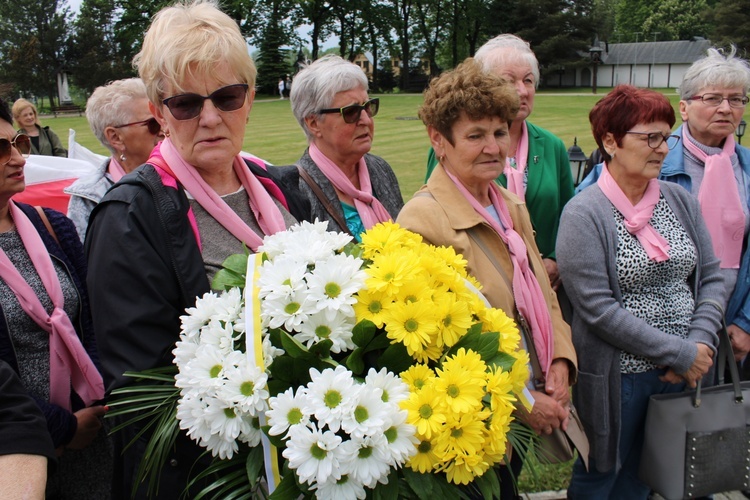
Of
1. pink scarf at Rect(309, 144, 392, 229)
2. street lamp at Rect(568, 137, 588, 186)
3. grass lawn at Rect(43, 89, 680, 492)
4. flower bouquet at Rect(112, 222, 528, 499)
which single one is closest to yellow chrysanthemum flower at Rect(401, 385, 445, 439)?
flower bouquet at Rect(112, 222, 528, 499)

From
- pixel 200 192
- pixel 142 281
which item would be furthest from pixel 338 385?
pixel 200 192

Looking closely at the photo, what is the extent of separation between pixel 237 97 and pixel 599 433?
2400 mm

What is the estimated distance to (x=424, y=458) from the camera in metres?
1.61

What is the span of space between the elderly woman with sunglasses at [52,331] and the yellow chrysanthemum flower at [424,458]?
156 cm

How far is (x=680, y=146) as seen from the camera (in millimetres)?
3785

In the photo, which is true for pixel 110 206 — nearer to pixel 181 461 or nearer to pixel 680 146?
pixel 181 461

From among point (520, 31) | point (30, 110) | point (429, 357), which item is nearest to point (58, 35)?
point (520, 31)

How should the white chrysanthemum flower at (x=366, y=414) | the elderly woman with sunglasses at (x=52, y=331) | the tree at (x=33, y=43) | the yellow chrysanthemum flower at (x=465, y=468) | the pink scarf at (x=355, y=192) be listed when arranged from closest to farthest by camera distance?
1. the white chrysanthemum flower at (x=366, y=414)
2. the yellow chrysanthemum flower at (x=465, y=468)
3. the elderly woman with sunglasses at (x=52, y=331)
4. the pink scarf at (x=355, y=192)
5. the tree at (x=33, y=43)

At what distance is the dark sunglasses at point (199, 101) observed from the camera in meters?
2.12

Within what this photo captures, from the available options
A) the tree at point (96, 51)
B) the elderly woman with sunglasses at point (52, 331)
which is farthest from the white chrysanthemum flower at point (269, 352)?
the tree at point (96, 51)

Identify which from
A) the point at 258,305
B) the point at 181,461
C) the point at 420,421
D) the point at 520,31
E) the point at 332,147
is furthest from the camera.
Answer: the point at 520,31

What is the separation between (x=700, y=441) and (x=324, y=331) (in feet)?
7.68

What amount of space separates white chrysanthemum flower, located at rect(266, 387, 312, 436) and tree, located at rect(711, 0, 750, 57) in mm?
51715

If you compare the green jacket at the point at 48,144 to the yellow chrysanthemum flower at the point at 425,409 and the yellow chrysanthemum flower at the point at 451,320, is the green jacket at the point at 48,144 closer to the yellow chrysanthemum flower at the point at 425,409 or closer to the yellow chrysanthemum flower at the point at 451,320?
the yellow chrysanthemum flower at the point at 451,320
